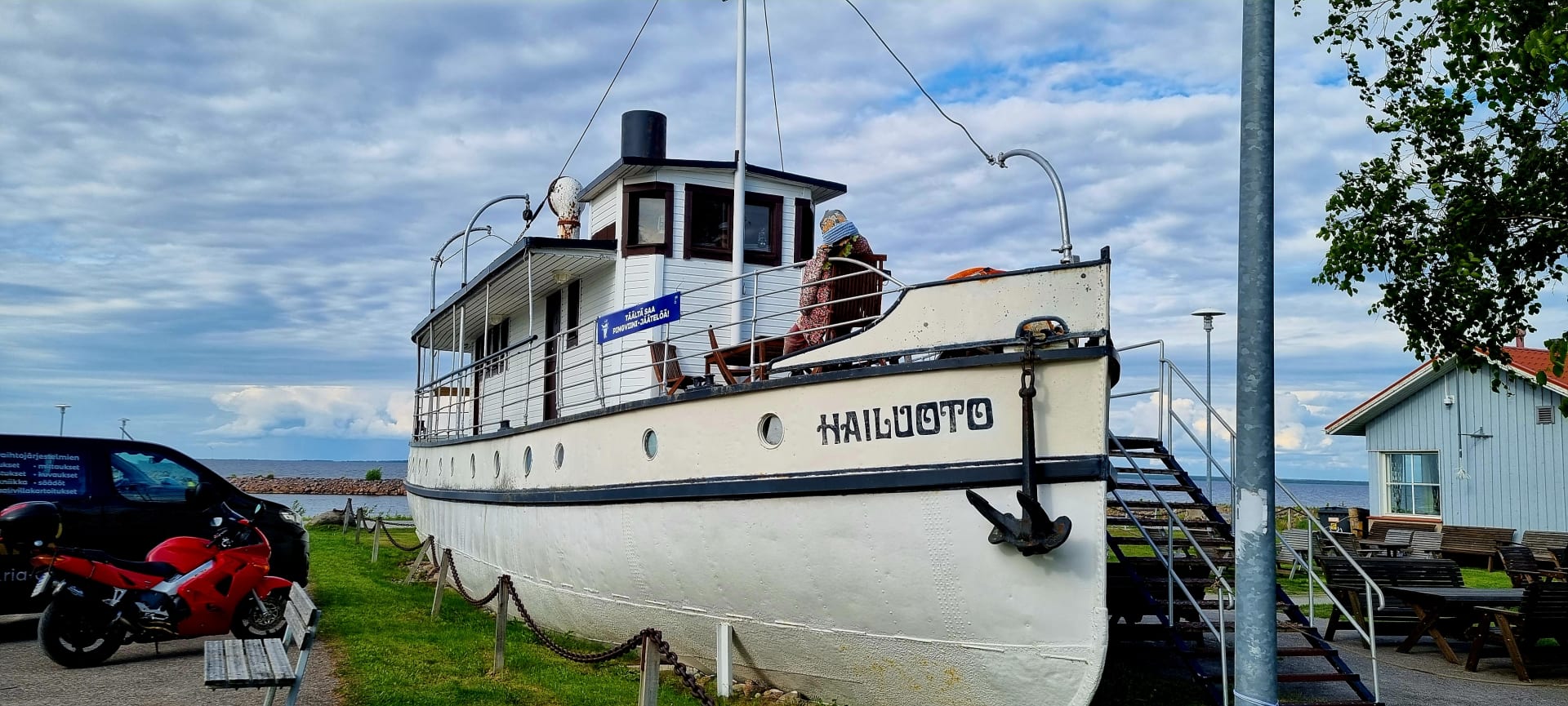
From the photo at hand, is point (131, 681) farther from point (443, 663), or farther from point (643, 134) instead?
point (643, 134)

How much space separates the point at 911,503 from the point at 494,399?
11.8 meters

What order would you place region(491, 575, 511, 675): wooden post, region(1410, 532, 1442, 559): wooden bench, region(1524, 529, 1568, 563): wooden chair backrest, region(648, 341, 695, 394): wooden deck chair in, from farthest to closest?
region(1410, 532, 1442, 559): wooden bench → region(1524, 529, 1568, 563): wooden chair backrest → region(648, 341, 695, 394): wooden deck chair → region(491, 575, 511, 675): wooden post

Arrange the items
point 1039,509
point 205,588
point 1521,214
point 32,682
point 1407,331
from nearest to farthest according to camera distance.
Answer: point 1039,509, point 32,682, point 205,588, point 1521,214, point 1407,331

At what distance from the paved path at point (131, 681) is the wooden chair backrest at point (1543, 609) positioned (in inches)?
362

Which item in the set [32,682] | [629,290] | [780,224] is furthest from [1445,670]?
[32,682]

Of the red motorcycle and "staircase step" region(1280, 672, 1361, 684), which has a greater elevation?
the red motorcycle

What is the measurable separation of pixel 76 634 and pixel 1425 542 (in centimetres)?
1972

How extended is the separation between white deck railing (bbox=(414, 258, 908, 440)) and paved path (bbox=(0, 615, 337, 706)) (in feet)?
9.85

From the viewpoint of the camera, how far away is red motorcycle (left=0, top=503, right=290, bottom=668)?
8500 millimetres

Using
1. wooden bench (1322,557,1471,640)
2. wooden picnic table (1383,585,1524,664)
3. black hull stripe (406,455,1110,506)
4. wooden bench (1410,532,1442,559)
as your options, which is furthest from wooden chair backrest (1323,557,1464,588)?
wooden bench (1410,532,1442,559)

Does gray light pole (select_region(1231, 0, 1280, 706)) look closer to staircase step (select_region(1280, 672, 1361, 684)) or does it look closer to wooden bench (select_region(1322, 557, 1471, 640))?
staircase step (select_region(1280, 672, 1361, 684))

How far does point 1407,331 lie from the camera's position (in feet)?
36.1

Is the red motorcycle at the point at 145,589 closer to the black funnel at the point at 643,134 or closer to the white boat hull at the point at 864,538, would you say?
the white boat hull at the point at 864,538

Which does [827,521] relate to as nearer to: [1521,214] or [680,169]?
[680,169]
